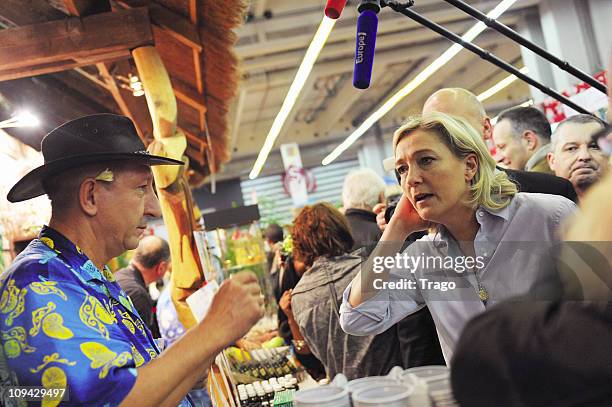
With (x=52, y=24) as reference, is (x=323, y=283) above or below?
below

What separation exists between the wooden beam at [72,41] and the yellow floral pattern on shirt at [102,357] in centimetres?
127

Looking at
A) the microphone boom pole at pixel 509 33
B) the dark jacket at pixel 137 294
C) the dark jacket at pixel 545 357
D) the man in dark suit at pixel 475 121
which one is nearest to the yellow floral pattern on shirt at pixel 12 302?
the dark jacket at pixel 545 357

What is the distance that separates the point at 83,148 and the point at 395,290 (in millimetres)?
924

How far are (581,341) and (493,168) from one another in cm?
75

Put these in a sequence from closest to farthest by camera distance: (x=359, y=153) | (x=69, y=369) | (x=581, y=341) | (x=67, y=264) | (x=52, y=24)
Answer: (x=581, y=341)
(x=69, y=369)
(x=67, y=264)
(x=52, y=24)
(x=359, y=153)

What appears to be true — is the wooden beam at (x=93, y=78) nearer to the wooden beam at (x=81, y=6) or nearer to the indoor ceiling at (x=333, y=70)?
the wooden beam at (x=81, y=6)

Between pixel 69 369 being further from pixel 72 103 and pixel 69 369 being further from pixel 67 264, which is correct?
pixel 72 103

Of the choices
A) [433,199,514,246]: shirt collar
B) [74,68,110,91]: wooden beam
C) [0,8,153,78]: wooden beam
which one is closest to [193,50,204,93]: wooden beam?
[74,68,110,91]: wooden beam

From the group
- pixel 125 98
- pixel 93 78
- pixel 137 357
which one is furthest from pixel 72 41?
pixel 137 357

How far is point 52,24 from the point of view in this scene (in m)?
2.32

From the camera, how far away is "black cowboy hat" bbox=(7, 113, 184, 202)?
146cm

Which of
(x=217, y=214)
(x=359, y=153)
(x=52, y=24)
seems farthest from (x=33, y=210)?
(x=359, y=153)

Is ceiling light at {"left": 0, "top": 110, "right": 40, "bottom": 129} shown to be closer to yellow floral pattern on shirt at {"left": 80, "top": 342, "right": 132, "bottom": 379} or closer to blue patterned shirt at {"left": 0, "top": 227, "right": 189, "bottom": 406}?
blue patterned shirt at {"left": 0, "top": 227, "right": 189, "bottom": 406}

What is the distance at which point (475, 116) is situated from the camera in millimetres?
2531
